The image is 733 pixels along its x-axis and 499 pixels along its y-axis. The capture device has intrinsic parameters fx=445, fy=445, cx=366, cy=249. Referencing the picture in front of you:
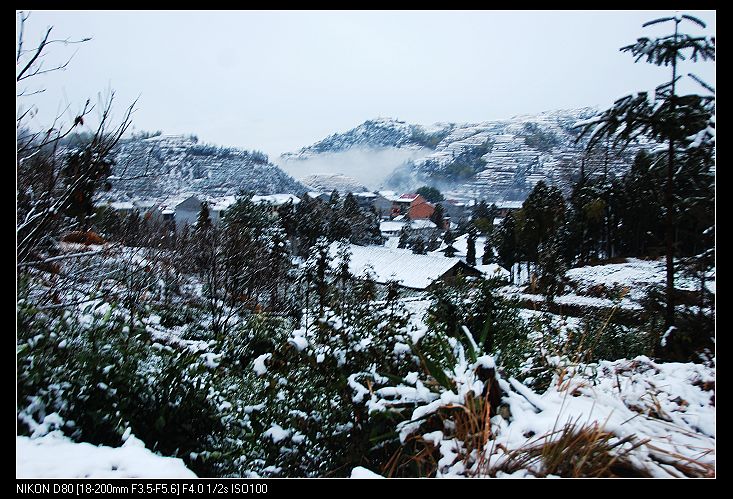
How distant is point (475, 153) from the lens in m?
3.46

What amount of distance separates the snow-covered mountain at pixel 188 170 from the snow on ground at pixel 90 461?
1729mm

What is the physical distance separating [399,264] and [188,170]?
1779 mm

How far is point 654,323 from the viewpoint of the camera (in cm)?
290

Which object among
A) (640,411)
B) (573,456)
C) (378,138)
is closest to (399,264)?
(378,138)

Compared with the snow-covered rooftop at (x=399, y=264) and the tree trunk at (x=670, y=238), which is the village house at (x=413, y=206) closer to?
the snow-covered rooftop at (x=399, y=264)

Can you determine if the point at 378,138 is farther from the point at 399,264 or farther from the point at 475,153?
the point at 399,264

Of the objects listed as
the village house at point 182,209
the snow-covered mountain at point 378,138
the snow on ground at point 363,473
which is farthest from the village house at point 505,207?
the village house at point 182,209

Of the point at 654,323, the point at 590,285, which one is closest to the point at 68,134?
the point at 590,285

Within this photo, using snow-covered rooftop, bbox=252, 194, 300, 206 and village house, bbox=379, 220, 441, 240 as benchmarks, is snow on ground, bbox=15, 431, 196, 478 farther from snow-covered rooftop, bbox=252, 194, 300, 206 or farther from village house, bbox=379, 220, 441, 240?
village house, bbox=379, 220, 441, 240

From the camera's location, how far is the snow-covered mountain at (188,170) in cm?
311
